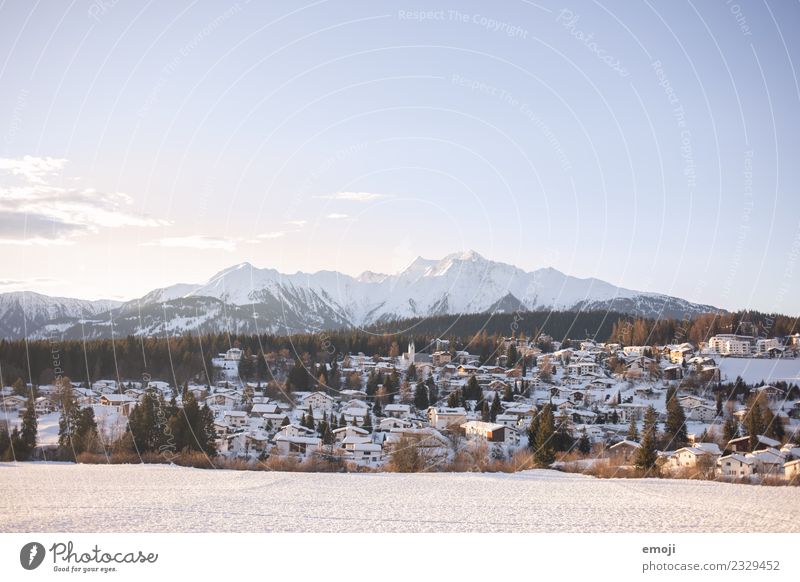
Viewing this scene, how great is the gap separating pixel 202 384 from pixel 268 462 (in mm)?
20424

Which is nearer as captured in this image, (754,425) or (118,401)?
(754,425)

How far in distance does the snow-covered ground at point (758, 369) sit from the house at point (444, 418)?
22396 millimetres

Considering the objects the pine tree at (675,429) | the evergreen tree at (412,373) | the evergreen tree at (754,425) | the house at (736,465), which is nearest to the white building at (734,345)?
the pine tree at (675,429)

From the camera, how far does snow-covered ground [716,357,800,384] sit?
42.2 metres

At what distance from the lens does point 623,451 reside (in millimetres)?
23219

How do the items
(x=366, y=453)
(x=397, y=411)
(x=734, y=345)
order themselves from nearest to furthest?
(x=366, y=453), (x=397, y=411), (x=734, y=345)

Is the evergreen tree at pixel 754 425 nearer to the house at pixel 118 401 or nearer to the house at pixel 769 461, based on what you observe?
the house at pixel 769 461

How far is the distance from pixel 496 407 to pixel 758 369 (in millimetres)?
26908

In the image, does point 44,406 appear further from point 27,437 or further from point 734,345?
point 734,345

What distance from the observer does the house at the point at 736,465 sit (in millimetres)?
19688

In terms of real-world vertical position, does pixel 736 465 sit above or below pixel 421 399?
below

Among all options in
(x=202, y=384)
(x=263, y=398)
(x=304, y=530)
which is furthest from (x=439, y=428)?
(x=304, y=530)

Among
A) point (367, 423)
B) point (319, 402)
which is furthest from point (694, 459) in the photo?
point (319, 402)
